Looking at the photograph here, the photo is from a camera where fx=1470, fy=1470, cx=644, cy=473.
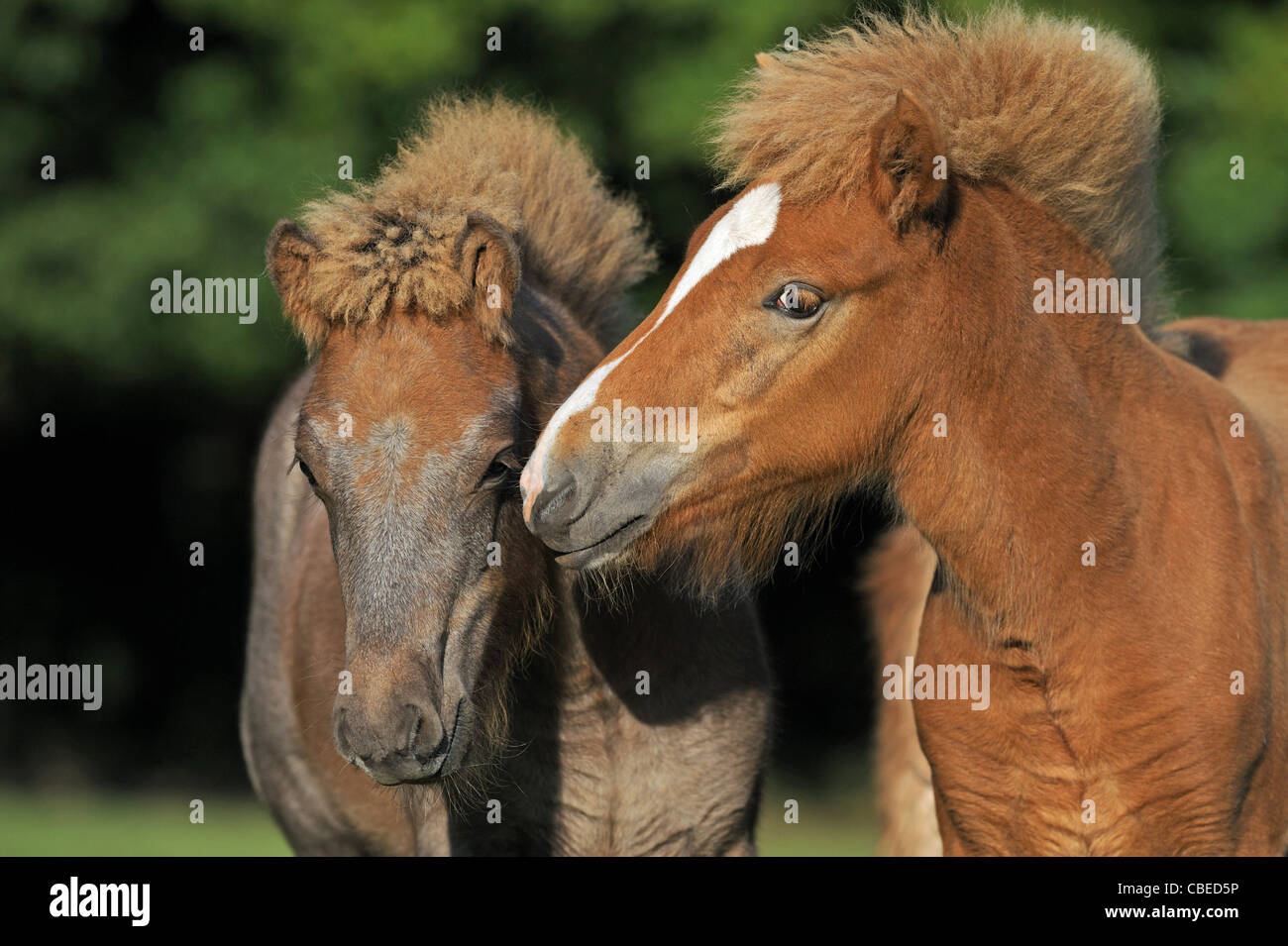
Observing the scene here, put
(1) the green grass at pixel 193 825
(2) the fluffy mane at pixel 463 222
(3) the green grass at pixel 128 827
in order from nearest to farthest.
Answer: (2) the fluffy mane at pixel 463 222, (3) the green grass at pixel 128 827, (1) the green grass at pixel 193 825

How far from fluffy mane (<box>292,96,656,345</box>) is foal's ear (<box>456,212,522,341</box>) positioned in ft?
0.15

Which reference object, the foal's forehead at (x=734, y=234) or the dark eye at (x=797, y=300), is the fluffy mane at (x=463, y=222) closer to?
the foal's forehead at (x=734, y=234)

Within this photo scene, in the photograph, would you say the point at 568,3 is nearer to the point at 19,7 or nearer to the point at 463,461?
the point at 19,7

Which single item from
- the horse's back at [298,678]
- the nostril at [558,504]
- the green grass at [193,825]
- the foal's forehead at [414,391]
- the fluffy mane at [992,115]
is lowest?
the green grass at [193,825]

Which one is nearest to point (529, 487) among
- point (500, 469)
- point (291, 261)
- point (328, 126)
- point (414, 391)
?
point (500, 469)

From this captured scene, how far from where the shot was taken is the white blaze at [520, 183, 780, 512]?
4.03m

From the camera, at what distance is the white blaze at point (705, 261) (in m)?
4.03

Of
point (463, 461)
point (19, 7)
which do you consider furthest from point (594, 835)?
point (19, 7)

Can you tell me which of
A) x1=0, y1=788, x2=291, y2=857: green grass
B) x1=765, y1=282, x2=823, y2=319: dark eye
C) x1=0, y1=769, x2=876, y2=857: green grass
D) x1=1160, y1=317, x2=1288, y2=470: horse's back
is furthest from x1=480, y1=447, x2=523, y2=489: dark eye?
x1=0, y1=788, x2=291, y2=857: green grass

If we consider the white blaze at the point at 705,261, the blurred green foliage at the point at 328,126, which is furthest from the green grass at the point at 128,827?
the white blaze at the point at 705,261

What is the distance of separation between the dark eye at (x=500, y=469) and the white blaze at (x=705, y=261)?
0.25m

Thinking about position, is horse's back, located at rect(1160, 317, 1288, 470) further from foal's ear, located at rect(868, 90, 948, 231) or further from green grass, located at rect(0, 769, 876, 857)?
green grass, located at rect(0, 769, 876, 857)

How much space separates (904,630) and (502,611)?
8.34 feet
